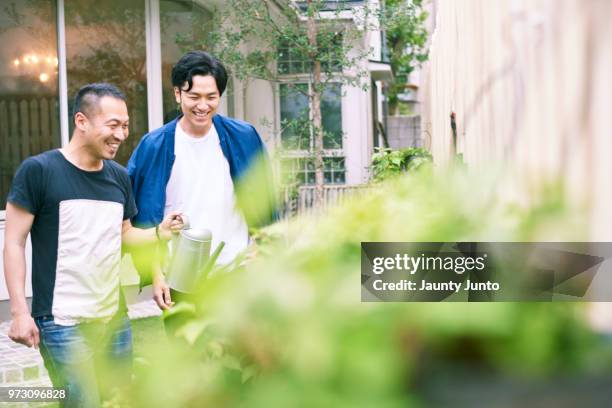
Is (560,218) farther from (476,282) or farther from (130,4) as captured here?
(130,4)

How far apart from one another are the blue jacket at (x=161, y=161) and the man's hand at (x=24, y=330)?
0.76 meters

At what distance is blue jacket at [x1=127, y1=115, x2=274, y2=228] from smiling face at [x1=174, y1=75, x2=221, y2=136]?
0.12 meters

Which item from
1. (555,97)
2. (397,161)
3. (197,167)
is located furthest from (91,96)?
(397,161)

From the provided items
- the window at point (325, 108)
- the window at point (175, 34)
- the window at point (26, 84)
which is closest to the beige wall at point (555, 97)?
the window at point (26, 84)

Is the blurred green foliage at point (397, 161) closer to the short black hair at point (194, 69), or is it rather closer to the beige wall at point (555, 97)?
the short black hair at point (194, 69)

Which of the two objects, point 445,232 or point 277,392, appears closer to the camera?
point 277,392

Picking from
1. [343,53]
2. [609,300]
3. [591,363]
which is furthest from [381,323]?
[343,53]

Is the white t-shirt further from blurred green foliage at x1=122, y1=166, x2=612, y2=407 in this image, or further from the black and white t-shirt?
blurred green foliage at x1=122, y1=166, x2=612, y2=407

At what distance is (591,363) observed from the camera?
731 mm

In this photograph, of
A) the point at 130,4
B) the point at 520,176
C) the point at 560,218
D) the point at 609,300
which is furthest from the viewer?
the point at 130,4

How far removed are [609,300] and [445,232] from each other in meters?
0.25

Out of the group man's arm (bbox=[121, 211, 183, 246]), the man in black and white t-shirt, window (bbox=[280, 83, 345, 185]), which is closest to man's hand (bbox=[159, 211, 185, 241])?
man's arm (bbox=[121, 211, 183, 246])

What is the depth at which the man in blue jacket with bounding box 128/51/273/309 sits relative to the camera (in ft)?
11.3

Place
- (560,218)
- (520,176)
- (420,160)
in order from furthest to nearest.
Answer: (420,160), (520,176), (560,218)
